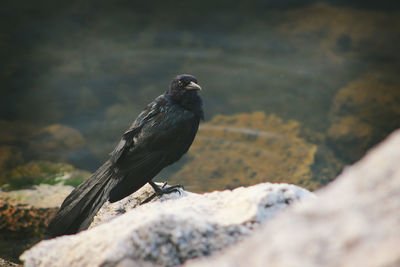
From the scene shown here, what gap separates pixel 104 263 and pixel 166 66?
6.54 meters

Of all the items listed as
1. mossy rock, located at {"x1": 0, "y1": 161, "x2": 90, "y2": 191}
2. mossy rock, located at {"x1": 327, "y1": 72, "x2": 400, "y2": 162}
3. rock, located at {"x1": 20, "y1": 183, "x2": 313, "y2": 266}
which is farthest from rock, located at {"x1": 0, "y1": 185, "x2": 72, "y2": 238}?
mossy rock, located at {"x1": 327, "y1": 72, "x2": 400, "y2": 162}

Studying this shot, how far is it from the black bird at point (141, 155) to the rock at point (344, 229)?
212 centimetres

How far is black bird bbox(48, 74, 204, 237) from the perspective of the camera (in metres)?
3.47

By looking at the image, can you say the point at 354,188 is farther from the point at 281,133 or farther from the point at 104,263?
the point at 281,133

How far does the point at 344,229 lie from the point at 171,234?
1.01 metres

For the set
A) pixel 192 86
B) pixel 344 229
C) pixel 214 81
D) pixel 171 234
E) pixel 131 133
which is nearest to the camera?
pixel 344 229

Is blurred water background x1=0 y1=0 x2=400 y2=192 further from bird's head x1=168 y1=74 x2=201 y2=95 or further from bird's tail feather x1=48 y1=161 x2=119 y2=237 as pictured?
bird's tail feather x1=48 y1=161 x2=119 y2=237

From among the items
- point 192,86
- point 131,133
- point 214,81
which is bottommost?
point 214,81

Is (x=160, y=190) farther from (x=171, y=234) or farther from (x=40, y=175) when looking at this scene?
(x=40, y=175)

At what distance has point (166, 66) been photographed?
8.29 metres

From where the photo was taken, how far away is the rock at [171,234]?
6.89 feet

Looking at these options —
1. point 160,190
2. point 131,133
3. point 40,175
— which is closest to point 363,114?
point 160,190

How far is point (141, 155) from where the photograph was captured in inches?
153

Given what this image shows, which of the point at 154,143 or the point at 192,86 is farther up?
the point at 192,86
